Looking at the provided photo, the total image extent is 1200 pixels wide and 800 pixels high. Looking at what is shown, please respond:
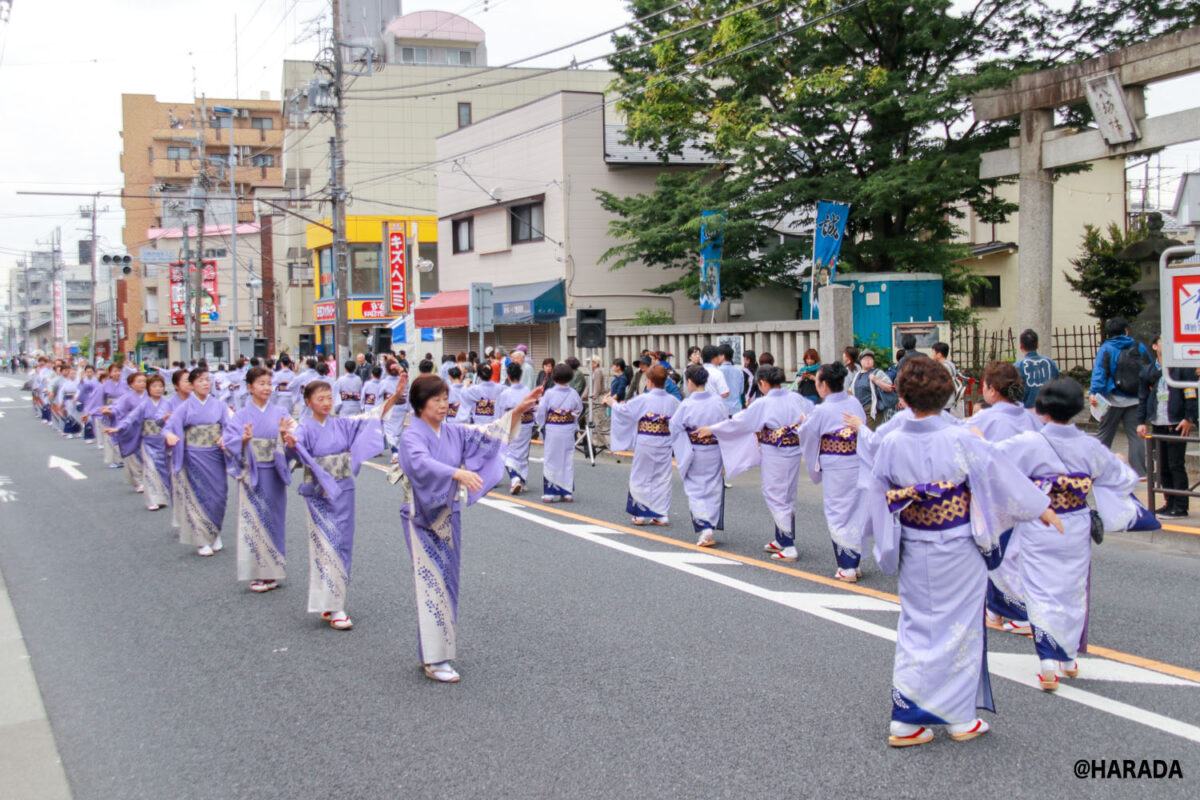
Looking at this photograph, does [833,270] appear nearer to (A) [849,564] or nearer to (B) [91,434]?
(A) [849,564]

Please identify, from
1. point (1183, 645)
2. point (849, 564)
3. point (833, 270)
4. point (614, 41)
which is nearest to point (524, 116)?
point (614, 41)

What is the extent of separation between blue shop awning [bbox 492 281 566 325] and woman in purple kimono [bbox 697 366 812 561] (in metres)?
17.5

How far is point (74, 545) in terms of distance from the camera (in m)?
9.94

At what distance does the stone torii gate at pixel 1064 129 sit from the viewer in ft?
41.0

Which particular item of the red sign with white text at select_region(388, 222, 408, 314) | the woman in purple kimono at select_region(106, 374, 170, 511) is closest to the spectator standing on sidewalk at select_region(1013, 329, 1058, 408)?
the woman in purple kimono at select_region(106, 374, 170, 511)

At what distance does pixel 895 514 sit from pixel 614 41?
18876 mm

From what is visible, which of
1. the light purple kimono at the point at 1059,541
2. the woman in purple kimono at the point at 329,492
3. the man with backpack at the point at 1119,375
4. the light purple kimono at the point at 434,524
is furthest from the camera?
the man with backpack at the point at 1119,375

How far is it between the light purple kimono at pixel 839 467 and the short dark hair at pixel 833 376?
7 cm

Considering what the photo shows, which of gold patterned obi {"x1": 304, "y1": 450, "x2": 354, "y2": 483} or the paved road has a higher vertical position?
gold patterned obi {"x1": 304, "y1": 450, "x2": 354, "y2": 483}

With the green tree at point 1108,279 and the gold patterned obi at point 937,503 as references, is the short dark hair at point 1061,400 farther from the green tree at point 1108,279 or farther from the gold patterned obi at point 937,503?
the green tree at point 1108,279

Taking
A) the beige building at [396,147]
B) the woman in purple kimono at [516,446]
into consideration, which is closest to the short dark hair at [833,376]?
the woman in purple kimono at [516,446]

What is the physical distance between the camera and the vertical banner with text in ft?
116

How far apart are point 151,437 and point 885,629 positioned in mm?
9223

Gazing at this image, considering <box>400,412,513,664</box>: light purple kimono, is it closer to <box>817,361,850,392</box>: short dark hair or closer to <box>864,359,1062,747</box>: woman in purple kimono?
<box>864,359,1062,747</box>: woman in purple kimono
